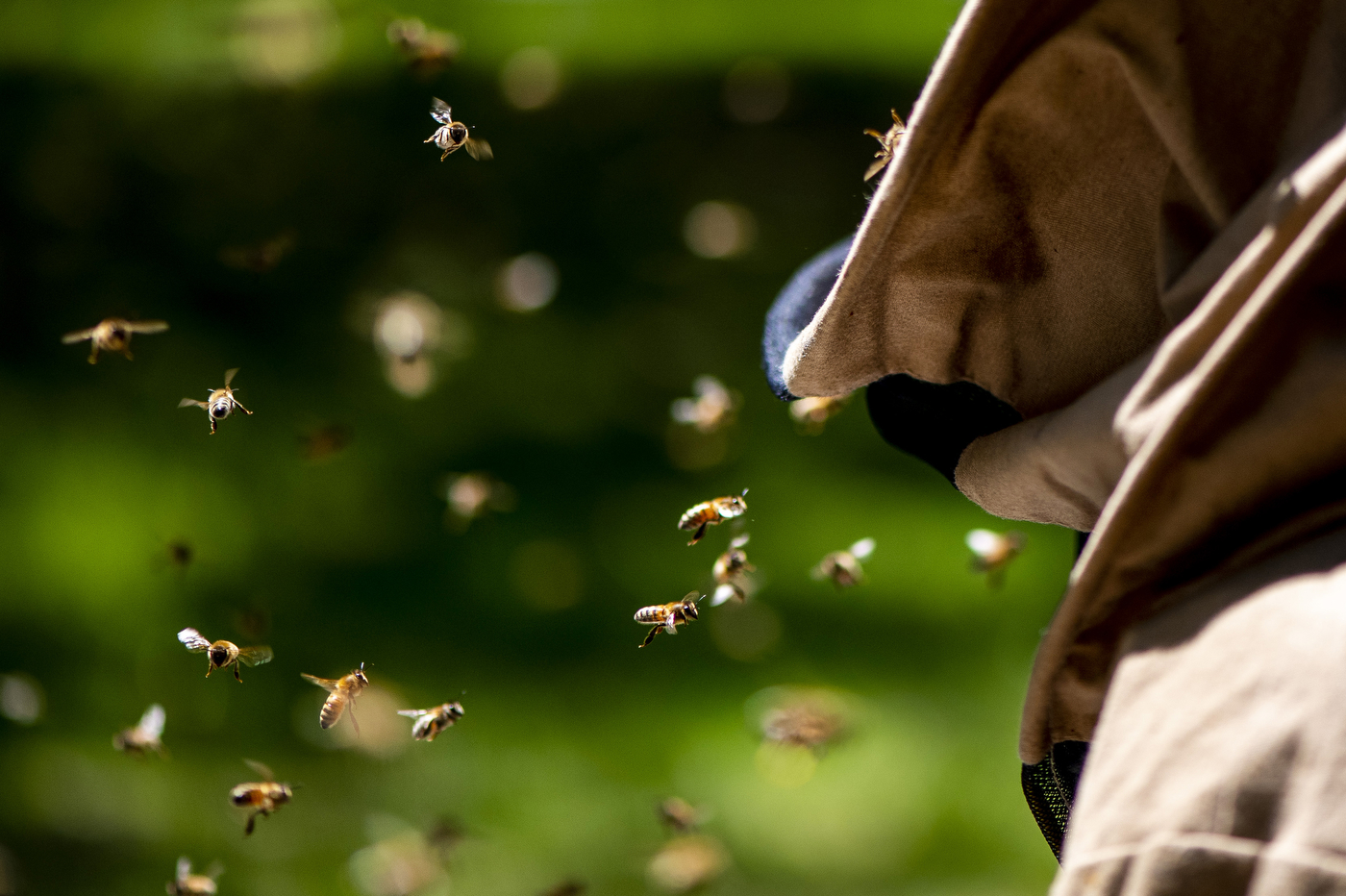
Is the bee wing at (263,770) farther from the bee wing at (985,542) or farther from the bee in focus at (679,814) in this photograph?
the bee wing at (985,542)

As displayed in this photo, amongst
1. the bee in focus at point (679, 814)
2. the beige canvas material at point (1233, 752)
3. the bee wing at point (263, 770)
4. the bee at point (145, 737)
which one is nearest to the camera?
the beige canvas material at point (1233, 752)

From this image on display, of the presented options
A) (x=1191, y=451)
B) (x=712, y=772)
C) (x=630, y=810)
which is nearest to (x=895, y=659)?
(x=712, y=772)

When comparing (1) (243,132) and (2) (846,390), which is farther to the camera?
(1) (243,132)

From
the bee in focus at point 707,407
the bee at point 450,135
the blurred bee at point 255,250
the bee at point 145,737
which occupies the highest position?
the blurred bee at point 255,250

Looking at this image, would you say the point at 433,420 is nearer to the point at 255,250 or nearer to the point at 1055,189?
the point at 255,250

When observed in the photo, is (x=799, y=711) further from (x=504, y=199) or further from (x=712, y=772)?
(x=504, y=199)

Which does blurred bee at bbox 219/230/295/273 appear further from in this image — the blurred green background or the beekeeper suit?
the beekeeper suit

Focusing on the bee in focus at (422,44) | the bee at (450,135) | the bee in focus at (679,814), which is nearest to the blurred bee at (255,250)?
the bee in focus at (422,44)

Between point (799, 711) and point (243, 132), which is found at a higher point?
point (243, 132)

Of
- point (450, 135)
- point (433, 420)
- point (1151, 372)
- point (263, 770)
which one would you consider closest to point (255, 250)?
point (433, 420)
